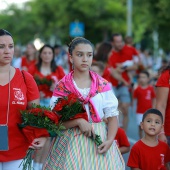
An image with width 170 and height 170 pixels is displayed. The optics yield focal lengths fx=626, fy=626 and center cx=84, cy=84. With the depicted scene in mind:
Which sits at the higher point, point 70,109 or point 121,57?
point 121,57

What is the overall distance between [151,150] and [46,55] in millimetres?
3928

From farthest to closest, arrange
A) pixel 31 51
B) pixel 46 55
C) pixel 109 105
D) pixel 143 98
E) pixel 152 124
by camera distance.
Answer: pixel 31 51 < pixel 143 98 < pixel 46 55 < pixel 152 124 < pixel 109 105

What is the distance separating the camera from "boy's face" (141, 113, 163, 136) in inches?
265

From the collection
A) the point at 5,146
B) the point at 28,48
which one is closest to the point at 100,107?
the point at 5,146

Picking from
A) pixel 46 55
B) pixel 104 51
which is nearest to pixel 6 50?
pixel 46 55

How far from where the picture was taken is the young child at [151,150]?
6.64m

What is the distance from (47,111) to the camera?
17.8 ft

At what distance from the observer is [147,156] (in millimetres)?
6645

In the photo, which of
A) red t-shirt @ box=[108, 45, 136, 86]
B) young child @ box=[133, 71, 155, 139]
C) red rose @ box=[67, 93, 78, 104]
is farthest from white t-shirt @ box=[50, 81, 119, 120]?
red t-shirt @ box=[108, 45, 136, 86]

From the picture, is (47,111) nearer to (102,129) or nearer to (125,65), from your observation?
(102,129)

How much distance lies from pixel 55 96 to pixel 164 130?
1.57 meters

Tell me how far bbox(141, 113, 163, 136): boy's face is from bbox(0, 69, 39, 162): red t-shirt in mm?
1690

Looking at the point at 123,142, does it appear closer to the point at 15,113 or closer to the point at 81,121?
the point at 81,121

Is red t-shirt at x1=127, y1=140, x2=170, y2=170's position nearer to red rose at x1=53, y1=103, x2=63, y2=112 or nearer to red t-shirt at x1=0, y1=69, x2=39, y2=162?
red rose at x1=53, y1=103, x2=63, y2=112
